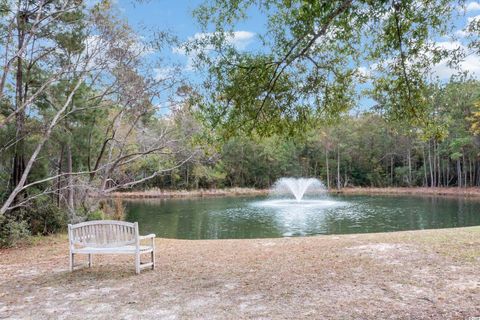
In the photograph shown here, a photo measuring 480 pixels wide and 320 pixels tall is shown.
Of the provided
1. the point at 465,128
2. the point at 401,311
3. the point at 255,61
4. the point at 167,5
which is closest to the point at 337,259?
the point at 401,311

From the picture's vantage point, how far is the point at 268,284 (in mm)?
4645

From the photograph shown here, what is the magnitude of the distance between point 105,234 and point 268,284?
2.41 m

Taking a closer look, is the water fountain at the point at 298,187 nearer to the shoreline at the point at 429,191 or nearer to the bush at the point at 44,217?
the shoreline at the point at 429,191

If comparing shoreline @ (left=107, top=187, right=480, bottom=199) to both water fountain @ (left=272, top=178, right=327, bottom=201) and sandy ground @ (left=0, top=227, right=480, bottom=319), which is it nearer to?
water fountain @ (left=272, top=178, right=327, bottom=201)

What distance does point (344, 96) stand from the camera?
624 cm

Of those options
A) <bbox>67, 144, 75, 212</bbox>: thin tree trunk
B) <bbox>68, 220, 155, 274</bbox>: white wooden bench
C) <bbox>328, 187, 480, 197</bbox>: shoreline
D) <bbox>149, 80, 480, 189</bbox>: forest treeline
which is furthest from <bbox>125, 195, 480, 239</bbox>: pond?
<bbox>149, 80, 480, 189</bbox>: forest treeline

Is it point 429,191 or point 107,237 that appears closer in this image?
point 107,237

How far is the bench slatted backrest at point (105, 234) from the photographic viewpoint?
553cm

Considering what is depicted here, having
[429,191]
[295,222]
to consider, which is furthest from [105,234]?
[429,191]

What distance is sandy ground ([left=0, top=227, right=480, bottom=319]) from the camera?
3.70 m

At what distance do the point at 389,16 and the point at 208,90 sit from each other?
2.57 m

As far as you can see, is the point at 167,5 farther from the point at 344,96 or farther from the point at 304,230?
the point at 304,230

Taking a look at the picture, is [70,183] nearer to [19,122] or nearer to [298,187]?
[19,122]

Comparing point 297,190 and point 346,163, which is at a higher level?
point 346,163
